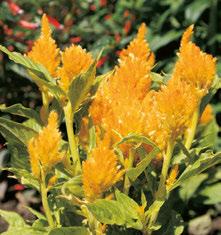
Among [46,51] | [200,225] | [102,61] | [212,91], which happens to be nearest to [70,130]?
[46,51]

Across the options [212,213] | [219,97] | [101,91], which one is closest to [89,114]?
[101,91]

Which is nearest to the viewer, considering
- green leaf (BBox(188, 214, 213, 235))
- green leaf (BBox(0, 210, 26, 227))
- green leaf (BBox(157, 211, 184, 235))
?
green leaf (BBox(157, 211, 184, 235))

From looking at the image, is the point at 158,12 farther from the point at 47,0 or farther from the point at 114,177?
the point at 114,177

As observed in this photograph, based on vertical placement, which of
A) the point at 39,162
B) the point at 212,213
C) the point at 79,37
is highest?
the point at 79,37

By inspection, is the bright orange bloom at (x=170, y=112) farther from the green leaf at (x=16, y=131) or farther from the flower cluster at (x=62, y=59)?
the green leaf at (x=16, y=131)

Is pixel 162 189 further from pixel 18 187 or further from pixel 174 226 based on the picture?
pixel 18 187

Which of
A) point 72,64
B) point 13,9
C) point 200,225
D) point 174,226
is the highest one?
point 13,9

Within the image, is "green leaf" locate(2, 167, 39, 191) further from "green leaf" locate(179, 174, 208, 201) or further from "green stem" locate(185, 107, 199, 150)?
"green leaf" locate(179, 174, 208, 201)

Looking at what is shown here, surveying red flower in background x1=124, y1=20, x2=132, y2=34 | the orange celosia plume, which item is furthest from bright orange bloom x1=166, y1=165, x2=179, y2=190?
red flower in background x1=124, y1=20, x2=132, y2=34
